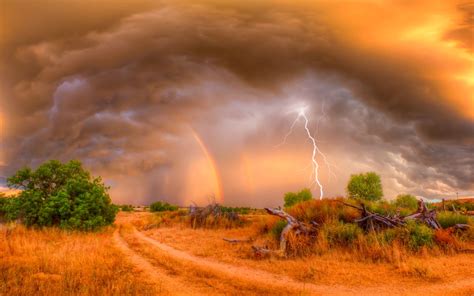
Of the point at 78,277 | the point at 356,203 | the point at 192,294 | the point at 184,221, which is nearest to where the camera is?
the point at 192,294

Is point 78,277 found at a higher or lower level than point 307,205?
lower

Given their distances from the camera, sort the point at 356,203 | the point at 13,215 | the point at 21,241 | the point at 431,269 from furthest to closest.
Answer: the point at 13,215 → the point at 356,203 → the point at 21,241 → the point at 431,269

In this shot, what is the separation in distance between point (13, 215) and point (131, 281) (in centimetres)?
1717

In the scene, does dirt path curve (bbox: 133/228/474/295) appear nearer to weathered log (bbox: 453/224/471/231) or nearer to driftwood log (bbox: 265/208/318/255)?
driftwood log (bbox: 265/208/318/255)

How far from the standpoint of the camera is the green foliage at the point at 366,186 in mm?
47681

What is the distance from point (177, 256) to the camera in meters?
13.0

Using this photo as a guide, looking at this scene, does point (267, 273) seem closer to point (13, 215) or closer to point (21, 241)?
point (21, 241)

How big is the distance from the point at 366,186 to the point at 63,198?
40.7 meters

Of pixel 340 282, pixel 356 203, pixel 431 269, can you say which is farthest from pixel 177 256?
pixel 356 203

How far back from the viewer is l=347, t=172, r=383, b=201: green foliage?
Answer: 156 ft

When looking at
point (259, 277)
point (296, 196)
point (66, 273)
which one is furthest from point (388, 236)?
point (296, 196)

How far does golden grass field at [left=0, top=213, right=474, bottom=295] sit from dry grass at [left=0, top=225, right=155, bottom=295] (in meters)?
0.02

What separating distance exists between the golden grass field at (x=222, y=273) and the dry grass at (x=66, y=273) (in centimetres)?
2

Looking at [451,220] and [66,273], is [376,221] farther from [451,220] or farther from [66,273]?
[66,273]
